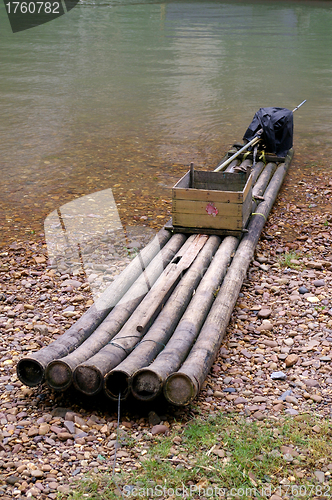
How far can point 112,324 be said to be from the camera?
489 centimetres

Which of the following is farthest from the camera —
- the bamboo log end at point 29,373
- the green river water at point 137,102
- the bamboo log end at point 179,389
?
the green river water at point 137,102

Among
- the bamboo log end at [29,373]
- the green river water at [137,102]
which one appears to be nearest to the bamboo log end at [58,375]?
the bamboo log end at [29,373]

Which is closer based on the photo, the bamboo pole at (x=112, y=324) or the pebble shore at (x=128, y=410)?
the pebble shore at (x=128, y=410)

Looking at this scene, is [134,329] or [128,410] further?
[134,329]

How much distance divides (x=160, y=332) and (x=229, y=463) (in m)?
1.36

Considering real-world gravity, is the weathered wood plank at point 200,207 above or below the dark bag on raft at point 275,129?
above

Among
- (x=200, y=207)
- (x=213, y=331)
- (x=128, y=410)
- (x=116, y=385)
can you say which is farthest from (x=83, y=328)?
(x=200, y=207)

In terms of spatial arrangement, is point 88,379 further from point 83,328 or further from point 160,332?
point 160,332

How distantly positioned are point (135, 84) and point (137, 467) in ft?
48.9

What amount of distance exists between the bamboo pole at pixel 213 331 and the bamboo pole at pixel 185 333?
0.20ft

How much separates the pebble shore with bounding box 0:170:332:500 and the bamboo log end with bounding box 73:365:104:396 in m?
0.20

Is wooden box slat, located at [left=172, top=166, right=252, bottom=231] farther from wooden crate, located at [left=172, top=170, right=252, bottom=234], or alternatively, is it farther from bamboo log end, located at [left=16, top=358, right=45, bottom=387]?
bamboo log end, located at [left=16, top=358, right=45, bottom=387]

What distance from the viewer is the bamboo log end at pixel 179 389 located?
4039 millimetres

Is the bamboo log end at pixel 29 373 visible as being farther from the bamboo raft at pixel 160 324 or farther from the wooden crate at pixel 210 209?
the wooden crate at pixel 210 209
